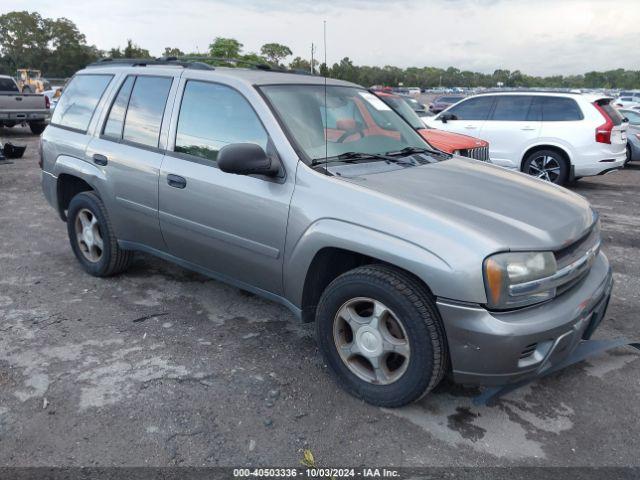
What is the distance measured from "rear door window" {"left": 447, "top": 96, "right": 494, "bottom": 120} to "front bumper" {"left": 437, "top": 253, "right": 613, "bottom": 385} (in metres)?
8.21

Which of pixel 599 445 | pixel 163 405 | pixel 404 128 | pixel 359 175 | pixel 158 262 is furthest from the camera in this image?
pixel 158 262

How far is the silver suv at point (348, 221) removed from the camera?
2.61 m

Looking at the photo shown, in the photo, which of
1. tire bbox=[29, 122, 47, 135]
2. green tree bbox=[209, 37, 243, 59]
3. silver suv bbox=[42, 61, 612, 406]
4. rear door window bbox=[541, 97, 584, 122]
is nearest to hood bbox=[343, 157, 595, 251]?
silver suv bbox=[42, 61, 612, 406]

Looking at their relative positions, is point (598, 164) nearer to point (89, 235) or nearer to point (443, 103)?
point (89, 235)

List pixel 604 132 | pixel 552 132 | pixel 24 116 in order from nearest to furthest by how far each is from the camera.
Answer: pixel 604 132
pixel 552 132
pixel 24 116

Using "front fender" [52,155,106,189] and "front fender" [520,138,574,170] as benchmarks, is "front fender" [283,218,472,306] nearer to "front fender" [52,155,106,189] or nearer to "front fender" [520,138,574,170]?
"front fender" [52,155,106,189]

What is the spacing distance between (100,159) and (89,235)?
2.50 feet

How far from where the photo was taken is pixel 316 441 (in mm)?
2717

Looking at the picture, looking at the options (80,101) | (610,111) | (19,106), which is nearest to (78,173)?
(80,101)

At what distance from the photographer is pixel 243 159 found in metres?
3.03

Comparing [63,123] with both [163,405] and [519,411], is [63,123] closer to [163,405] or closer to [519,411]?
[163,405]

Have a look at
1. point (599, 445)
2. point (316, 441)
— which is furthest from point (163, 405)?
point (599, 445)

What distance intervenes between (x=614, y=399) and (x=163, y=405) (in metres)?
2.51

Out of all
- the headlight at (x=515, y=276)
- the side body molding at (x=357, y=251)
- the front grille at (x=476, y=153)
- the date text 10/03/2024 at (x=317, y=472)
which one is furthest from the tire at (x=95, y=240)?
the front grille at (x=476, y=153)
